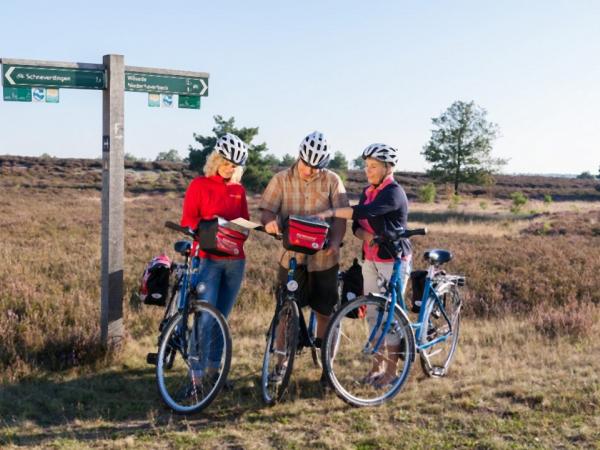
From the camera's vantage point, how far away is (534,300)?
10.0 meters

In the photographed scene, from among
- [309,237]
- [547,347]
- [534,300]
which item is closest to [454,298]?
[547,347]

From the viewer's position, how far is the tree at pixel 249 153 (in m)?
45.4

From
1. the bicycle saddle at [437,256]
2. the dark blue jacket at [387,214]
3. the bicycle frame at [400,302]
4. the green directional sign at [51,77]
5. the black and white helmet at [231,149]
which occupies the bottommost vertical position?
the bicycle frame at [400,302]

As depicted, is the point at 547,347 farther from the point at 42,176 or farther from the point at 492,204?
the point at 42,176

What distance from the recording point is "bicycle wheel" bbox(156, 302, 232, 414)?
4500 millimetres

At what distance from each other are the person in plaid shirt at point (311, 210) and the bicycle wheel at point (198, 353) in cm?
66

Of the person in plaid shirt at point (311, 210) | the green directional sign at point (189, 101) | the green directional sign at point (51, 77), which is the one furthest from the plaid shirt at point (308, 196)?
the green directional sign at point (51, 77)

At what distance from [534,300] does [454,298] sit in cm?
491

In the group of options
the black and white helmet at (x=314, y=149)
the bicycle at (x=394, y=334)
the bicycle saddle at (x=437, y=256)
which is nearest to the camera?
the bicycle at (x=394, y=334)

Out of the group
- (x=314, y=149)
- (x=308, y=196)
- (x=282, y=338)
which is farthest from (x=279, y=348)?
(x=314, y=149)

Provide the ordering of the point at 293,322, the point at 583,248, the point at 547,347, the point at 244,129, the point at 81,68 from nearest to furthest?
the point at 293,322 → the point at 81,68 → the point at 547,347 → the point at 583,248 → the point at 244,129

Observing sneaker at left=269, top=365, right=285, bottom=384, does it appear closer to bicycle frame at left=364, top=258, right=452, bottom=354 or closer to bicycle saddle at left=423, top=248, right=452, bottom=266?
bicycle frame at left=364, top=258, right=452, bottom=354

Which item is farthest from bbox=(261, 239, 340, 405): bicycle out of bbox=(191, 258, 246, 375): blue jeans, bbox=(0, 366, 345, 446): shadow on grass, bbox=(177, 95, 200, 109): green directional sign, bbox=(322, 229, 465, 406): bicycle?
bbox=(177, 95, 200, 109): green directional sign

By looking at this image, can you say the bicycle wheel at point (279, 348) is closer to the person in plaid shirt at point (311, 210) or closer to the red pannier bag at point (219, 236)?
the person in plaid shirt at point (311, 210)
